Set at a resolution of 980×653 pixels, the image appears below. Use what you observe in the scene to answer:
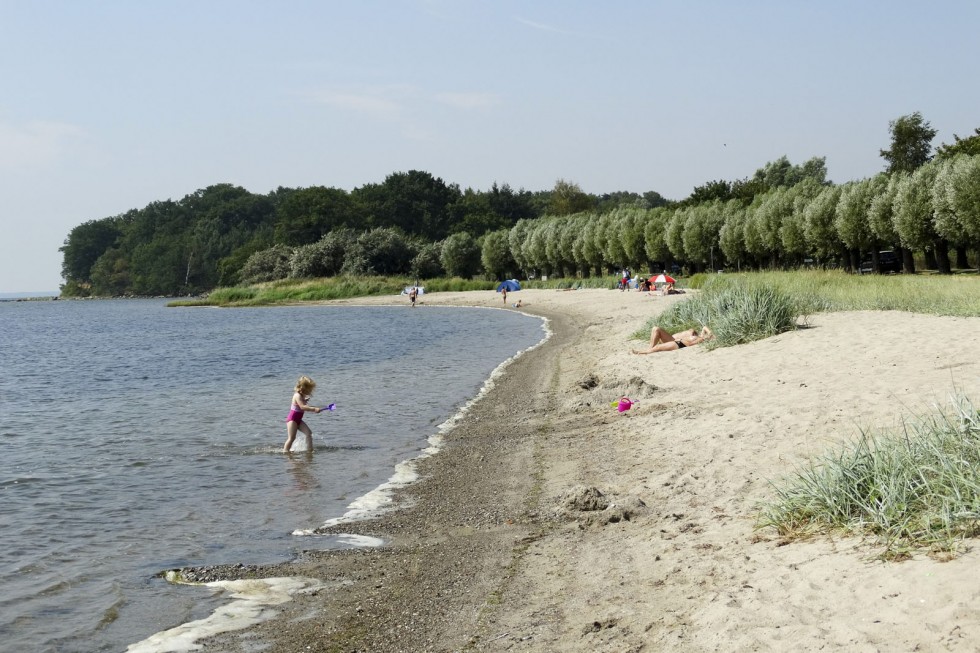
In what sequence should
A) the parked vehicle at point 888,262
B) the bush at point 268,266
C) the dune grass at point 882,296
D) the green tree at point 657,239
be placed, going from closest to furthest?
the dune grass at point 882,296
the parked vehicle at point 888,262
the green tree at point 657,239
the bush at point 268,266

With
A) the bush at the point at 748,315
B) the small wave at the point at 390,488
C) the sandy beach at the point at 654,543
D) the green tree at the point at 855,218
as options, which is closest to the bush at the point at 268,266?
the green tree at the point at 855,218

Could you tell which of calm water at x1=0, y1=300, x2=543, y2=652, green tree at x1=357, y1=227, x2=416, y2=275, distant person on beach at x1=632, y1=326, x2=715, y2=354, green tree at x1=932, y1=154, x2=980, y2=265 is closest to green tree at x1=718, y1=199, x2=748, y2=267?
green tree at x1=932, y1=154, x2=980, y2=265

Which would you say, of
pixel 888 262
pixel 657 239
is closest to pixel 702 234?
pixel 657 239

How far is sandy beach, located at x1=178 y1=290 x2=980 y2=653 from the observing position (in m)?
5.63

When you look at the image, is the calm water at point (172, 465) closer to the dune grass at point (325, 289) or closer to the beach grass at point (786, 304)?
the beach grass at point (786, 304)

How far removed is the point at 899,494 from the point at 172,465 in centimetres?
1169

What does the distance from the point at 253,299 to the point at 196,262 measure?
276 ft

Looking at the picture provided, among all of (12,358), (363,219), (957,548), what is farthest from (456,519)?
(363,219)

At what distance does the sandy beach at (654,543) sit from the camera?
563 cm

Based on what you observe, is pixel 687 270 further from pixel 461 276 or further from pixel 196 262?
pixel 196 262

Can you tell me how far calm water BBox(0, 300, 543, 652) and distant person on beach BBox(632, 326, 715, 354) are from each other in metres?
4.66

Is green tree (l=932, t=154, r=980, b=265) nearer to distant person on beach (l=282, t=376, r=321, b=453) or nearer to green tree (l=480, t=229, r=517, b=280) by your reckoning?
distant person on beach (l=282, t=376, r=321, b=453)

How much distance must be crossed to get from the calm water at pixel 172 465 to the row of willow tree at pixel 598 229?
28.1m

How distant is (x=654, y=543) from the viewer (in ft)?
25.8
